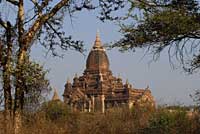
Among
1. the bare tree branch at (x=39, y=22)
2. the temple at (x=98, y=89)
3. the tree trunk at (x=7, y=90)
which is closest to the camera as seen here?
the tree trunk at (x=7, y=90)

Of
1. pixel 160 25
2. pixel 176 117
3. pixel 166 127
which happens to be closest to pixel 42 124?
pixel 160 25

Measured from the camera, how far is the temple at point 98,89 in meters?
41.4

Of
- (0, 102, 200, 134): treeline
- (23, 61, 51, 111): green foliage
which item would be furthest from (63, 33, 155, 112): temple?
(23, 61, 51, 111): green foliage

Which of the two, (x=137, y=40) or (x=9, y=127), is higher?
(x=137, y=40)

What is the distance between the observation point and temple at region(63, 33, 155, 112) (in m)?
41.4

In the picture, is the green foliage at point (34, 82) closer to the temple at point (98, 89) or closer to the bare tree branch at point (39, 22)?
the bare tree branch at point (39, 22)

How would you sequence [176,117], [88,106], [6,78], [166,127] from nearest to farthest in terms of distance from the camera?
[6,78], [166,127], [176,117], [88,106]

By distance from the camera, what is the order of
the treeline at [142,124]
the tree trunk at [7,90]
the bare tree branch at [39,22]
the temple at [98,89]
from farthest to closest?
the temple at [98,89], the treeline at [142,124], the bare tree branch at [39,22], the tree trunk at [7,90]

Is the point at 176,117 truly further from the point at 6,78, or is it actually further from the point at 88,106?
the point at 88,106

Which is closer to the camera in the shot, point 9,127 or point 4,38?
point 9,127

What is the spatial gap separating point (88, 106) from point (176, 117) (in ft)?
86.9

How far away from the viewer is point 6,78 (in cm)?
755

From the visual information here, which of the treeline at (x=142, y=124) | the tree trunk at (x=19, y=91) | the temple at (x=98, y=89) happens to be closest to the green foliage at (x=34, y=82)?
the tree trunk at (x=19, y=91)

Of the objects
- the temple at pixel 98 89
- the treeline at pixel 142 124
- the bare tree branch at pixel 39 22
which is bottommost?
the treeline at pixel 142 124
